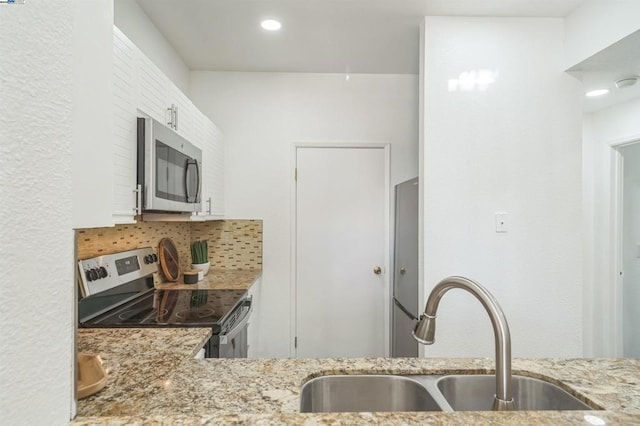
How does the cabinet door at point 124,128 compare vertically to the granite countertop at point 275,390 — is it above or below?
above

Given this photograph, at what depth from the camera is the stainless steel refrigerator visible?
2523mm

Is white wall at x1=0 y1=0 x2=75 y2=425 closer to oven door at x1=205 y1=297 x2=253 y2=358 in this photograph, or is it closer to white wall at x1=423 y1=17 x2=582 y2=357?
oven door at x1=205 y1=297 x2=253 y2=358

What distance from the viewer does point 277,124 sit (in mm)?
3285

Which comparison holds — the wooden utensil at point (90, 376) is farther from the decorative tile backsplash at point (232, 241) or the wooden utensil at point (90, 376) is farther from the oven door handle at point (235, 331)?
the decorative tile backsplash at point (232, 241)

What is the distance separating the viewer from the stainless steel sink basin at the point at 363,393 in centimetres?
103

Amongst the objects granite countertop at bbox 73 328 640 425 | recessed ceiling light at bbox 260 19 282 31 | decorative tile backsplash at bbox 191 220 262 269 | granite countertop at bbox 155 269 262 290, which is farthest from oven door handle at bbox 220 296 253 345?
recessed ceiling light at bbox 260 19 282 31

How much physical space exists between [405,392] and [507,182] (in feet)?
5.51

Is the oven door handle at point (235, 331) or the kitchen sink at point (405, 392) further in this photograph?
the oven door handle at point (235, 331)

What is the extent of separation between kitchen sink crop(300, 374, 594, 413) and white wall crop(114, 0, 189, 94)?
2064 mm

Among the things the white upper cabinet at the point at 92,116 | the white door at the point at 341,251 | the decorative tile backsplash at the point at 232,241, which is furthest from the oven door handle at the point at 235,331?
the white upper cabinet at the point at 92,116

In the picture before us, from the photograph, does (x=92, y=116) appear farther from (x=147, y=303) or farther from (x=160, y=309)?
(x=147, y=303)

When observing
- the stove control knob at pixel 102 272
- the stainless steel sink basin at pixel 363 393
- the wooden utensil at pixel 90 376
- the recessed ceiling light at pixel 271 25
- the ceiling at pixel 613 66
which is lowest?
the stainless steel sink basin at pixel 363 393

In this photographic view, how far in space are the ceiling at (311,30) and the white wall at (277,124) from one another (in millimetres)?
113

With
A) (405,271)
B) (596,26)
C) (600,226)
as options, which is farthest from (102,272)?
(600,226)
